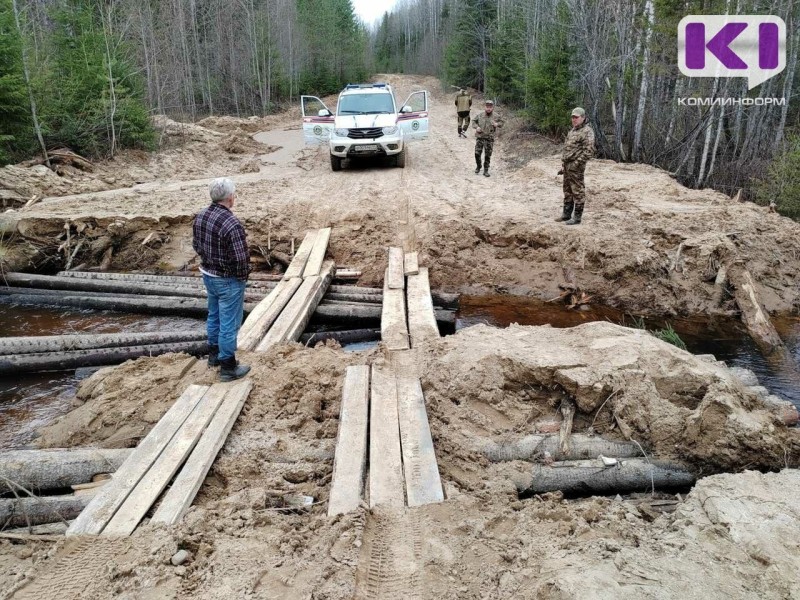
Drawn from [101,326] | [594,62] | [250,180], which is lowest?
[101,326]

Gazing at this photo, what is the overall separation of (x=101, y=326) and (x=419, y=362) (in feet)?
18.3

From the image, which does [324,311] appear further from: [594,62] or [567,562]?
[594,62]

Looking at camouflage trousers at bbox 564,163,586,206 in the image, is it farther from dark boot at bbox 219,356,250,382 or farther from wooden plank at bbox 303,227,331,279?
dark boot at bbox 219,356,250,382

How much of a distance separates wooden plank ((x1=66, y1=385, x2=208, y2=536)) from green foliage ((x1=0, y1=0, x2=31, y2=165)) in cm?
1134

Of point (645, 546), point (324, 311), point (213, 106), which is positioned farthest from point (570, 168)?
point (213, 106)

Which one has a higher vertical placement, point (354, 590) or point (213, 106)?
point (213, 106)

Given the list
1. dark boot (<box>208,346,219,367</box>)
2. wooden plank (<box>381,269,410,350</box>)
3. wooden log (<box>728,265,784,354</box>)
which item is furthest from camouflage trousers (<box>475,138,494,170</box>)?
dark boot (<box>208,346,219,367</box>)

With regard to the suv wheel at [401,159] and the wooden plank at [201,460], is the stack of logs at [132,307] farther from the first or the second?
the suv wheel at [401,159]

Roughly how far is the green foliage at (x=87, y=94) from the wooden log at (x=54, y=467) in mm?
13667

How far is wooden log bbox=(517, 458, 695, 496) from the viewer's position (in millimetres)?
4055

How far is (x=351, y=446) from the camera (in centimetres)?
408

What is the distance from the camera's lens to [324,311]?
8102 mm

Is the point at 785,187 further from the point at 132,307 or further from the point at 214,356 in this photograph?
the point at 132,307

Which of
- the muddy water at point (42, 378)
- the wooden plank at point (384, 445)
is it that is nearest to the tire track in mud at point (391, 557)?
the wooden plank at point (384, 445)
